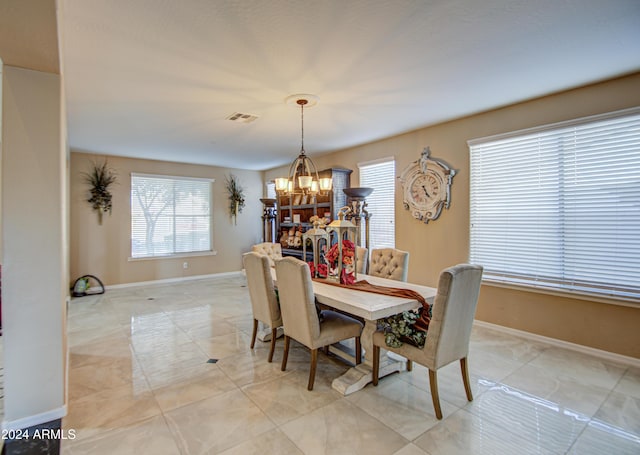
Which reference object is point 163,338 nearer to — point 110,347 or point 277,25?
point 110,347

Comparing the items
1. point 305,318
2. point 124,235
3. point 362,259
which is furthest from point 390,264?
point 124,235

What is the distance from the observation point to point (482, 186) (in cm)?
396

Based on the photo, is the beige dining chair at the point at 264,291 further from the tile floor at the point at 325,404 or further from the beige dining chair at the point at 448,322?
the beige dining chair at the point at 448,322

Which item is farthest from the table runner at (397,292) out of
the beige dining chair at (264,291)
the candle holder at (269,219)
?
the candle holder at (269,219)

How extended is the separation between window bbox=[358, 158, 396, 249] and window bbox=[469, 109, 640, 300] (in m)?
1.28

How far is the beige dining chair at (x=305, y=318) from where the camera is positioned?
248 centimetres

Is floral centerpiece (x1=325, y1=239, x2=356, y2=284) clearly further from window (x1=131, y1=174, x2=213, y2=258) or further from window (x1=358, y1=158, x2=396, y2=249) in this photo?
window (x1=131, y1=174, x2=213, y2=258)

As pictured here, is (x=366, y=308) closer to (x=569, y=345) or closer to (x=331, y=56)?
(x=331, y=56)

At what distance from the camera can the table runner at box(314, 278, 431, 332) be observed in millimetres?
2383

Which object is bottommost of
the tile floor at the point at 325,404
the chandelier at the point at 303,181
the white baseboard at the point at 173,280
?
the tile floor at the point at 325,404

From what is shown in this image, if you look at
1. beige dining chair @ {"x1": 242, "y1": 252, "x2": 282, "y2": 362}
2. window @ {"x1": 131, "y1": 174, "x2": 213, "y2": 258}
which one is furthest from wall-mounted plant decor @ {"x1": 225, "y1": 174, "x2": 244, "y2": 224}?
beige dining chair @ {"x1": 242, "y1": 252, "x2": 282, "y2": 362}

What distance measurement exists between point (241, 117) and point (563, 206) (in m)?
3.80

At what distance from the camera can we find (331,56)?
2518 mm

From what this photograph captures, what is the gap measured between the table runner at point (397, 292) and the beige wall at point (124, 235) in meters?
5.14
